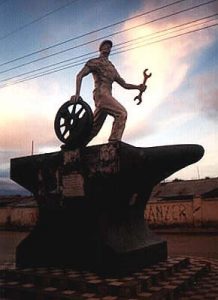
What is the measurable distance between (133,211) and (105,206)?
0.67 meters

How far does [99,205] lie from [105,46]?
286 centimetres

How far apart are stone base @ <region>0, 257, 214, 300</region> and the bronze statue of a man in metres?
2.35

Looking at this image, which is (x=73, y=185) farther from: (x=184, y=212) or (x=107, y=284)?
(x=184, y=212)

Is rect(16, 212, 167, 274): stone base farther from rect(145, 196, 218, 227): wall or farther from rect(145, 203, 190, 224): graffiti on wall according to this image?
rect(145, 203, 190, 224): graffiti on wall

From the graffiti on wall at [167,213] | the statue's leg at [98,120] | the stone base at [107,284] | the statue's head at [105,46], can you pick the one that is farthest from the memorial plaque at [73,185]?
the graffiti on wall at [167,213]

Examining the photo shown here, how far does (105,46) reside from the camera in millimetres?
7027

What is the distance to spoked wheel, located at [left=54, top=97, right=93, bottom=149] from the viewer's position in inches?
261

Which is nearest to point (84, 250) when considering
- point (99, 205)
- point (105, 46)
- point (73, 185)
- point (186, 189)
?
point (99, 205)

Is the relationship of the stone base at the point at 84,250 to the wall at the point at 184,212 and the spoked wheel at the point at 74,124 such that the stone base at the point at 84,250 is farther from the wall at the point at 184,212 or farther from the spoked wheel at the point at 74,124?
the wall at the point at 184,212

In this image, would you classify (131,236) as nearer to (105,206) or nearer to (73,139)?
(105,206)

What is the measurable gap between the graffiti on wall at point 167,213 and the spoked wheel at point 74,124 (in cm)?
1321

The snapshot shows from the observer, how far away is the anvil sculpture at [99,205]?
5.95 metres

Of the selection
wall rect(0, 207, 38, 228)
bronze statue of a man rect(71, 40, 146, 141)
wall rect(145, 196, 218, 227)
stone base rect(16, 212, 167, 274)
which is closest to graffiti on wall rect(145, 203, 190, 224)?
wall rect(145, 196, 218, 227)

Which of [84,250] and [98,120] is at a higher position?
[98,120]
